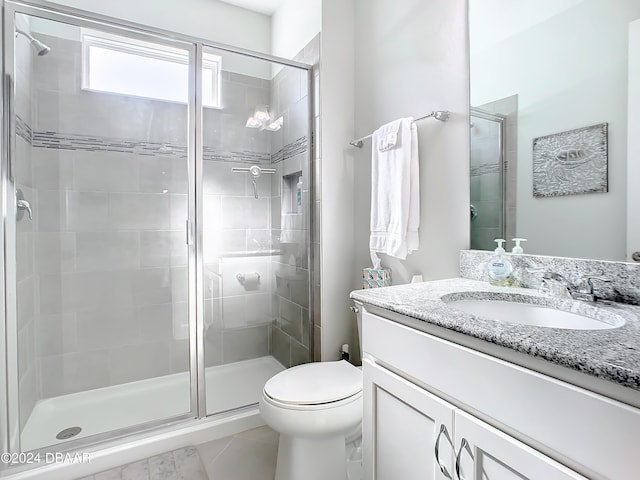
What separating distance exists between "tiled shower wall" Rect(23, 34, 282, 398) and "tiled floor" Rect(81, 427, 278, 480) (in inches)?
18.0

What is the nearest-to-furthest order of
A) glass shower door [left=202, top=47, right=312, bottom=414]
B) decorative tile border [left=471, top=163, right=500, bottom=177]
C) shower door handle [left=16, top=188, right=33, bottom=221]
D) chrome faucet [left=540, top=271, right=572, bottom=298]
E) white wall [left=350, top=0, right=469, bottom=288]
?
chrome faucet [left=540, top=271, right=572, bottom=298], decorative tile border [left=471, top=163, right=500, bottom=177], white wall [left=350, top=0, right=469, bottom=288], shower door handle [left=16, top=188, right=33, bottom=221], glass shower door [left=202, top=47, right=312, bottom=414]

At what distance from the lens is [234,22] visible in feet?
8.36

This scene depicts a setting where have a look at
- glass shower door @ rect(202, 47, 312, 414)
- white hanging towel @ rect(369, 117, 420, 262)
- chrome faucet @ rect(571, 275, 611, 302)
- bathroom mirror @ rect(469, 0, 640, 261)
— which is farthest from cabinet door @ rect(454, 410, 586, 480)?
glass shower door @ rect(202, 47, 312, 414)

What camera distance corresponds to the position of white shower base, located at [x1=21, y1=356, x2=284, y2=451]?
5.53ft

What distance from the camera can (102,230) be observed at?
6.52 feet

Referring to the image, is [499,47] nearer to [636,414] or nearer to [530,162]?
[530,162]

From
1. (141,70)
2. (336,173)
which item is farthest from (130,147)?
(336,173)

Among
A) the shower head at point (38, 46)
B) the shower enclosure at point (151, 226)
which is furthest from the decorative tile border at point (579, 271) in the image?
the shower head at point (38, 46)

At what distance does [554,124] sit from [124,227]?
2.18m

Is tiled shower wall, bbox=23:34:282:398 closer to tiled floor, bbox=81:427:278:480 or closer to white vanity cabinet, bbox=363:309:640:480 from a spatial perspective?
tiled floor, bbox=81:427:278:480

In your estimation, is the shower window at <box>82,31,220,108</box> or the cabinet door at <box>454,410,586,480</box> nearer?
the cabinet door at <box>454,410,586,480</box>

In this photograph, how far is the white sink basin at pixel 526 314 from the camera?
889mm

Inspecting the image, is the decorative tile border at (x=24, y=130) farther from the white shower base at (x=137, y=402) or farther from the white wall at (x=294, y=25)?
the white wall at (x=294, y=25)

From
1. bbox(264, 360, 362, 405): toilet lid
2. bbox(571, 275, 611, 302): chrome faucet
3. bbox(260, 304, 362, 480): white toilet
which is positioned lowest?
bbox(260, 304, 362, 480): white toilet
